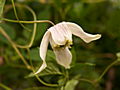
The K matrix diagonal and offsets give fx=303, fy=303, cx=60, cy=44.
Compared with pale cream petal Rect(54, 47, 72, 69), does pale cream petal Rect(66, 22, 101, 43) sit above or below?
above

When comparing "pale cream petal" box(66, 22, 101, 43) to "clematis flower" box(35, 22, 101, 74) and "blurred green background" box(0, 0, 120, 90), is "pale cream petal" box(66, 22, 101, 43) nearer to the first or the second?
"clematis flower" box(35, 22, 101, 74)

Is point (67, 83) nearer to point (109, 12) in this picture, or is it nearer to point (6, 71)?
point (6, 71)

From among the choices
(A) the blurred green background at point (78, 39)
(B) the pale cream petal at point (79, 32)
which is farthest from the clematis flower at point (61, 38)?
(A) the blurred green background at point (78, 39)

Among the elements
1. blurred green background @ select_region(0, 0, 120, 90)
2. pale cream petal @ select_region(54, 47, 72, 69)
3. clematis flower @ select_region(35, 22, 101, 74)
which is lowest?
blurred green background @ select_region(0, 0, 120, 90)

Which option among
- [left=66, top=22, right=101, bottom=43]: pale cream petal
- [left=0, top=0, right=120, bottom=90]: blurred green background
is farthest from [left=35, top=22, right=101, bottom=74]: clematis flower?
[left=0, top=0, right=120, bottom=90]: blurred green background

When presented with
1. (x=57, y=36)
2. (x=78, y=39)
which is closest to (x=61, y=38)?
(x=57, y=36)

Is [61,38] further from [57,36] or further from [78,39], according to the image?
[78,39]

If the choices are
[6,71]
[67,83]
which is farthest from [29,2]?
[67,83]

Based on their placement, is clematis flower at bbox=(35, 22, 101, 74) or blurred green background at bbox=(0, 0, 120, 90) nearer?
clematis flower at bbox=(35, 22, 101, 74)

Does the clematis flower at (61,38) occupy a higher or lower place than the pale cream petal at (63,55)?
higher

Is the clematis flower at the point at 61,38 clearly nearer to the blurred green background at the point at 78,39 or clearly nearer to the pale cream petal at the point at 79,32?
the pale cream petal at the point at 79,32
